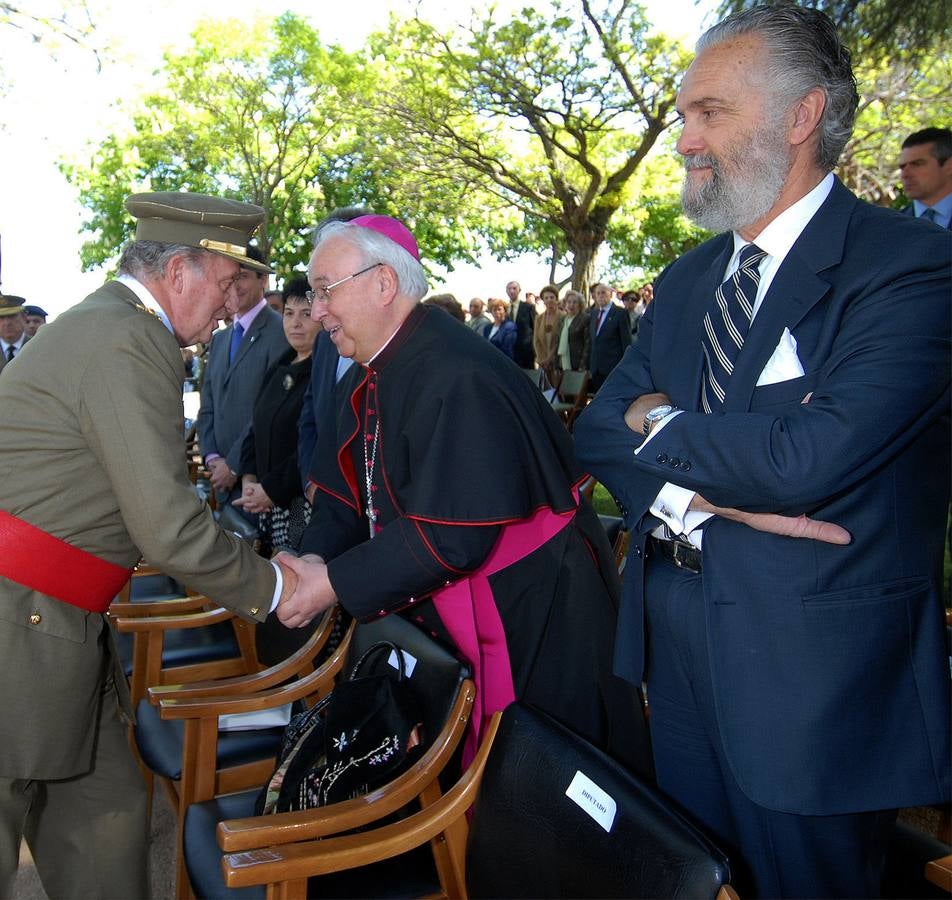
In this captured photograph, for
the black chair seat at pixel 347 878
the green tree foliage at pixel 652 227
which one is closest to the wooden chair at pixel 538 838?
the black chair seat at pixel 347 878

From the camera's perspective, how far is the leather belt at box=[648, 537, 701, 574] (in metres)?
1.71

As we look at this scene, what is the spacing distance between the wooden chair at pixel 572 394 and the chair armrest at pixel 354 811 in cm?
885

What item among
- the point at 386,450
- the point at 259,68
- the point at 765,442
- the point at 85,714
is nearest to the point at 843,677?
the point at 765,442

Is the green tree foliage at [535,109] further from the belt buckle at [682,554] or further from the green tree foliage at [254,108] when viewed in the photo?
the belt buckle at [682,554]

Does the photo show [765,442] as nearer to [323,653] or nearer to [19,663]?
[19,663]

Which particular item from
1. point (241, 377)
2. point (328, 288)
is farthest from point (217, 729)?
point (241, 377)

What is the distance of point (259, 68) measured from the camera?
19.3 meters

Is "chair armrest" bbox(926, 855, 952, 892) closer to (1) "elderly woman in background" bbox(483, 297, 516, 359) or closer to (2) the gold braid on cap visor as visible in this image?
(2) the gold braid on cap visor

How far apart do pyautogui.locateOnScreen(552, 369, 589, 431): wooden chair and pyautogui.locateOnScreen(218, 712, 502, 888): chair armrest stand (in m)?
9.05

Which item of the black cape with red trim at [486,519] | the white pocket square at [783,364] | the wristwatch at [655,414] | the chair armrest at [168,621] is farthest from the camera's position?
the chair armrest at [168,621]

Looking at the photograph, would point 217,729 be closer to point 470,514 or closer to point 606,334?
point 470,514

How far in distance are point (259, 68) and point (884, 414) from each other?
66.5ft

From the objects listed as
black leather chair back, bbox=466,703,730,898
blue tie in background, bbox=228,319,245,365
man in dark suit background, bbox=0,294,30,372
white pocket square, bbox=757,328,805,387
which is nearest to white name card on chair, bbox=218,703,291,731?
black leather chair back, bbox=466,703,730,898

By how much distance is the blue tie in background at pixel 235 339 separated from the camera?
550 centimetres
